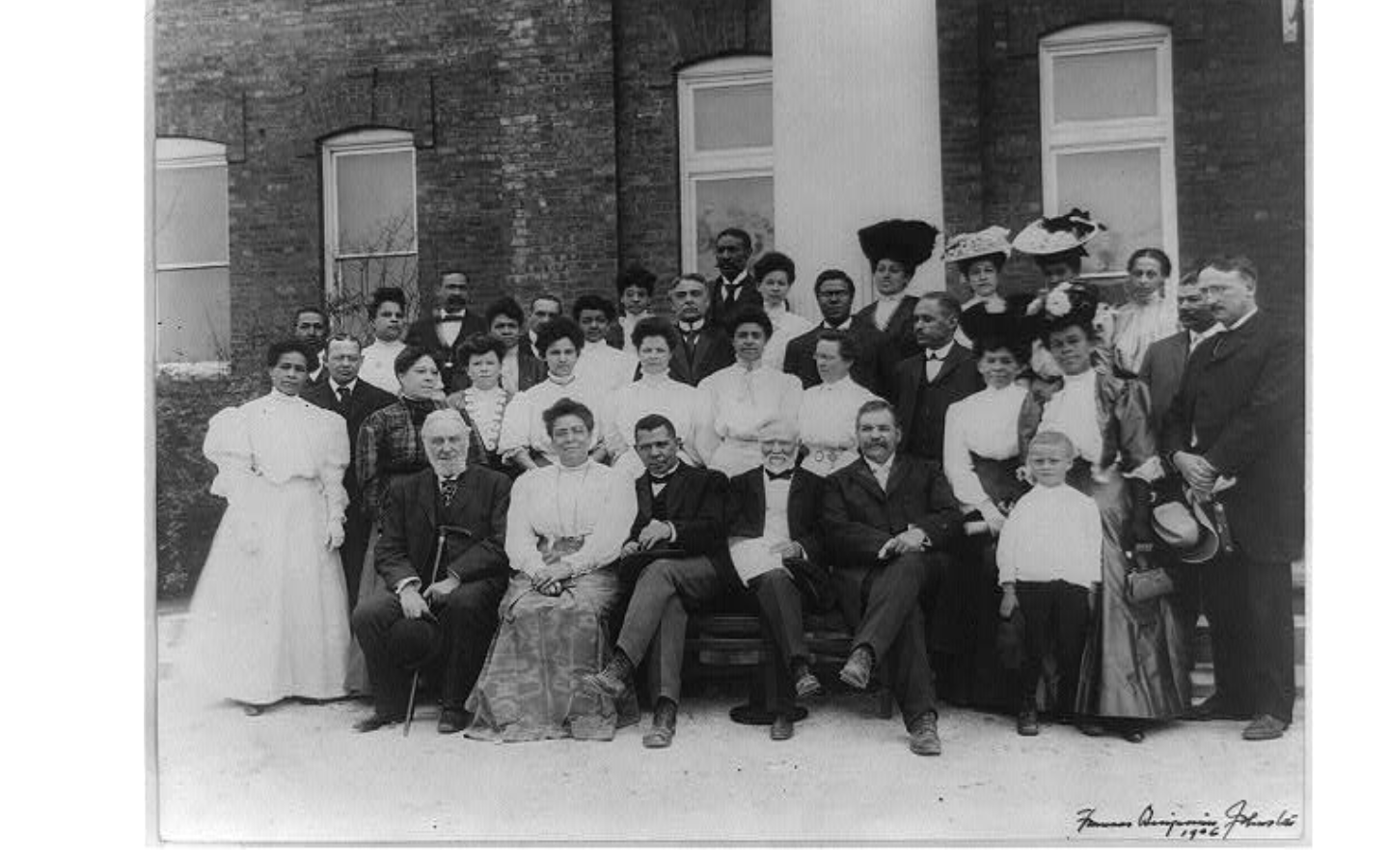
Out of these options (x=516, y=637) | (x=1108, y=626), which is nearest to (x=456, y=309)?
(x=516, y=637)

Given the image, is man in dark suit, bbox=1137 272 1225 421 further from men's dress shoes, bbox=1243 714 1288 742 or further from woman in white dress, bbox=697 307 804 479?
woman in white dress, bbox=697 307 804 479

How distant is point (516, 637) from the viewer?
5.44 metres

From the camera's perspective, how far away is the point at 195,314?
6113 mm

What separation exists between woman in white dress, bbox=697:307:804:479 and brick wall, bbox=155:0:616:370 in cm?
118

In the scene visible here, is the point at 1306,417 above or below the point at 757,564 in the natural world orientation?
above

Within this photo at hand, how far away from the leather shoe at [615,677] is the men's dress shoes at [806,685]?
71cm

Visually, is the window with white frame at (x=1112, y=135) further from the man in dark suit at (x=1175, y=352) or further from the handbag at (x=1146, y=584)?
the handbag at (x=1146, y=584)

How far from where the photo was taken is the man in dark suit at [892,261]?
5586mm

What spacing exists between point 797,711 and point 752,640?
37 cm

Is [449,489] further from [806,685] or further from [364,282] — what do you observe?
[806,685]

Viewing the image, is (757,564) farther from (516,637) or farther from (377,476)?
(377,476)

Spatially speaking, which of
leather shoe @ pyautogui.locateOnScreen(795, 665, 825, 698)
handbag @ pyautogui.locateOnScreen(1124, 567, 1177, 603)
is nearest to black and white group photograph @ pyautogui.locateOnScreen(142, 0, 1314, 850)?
handbag @ pyautogui.locateOnScreen(1124, 567, 1177, 603)

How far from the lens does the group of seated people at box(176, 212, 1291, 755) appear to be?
521cm

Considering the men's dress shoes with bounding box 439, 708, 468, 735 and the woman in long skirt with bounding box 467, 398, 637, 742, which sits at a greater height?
the woman in long skirt with bounding box 467, 398, 637, 742
